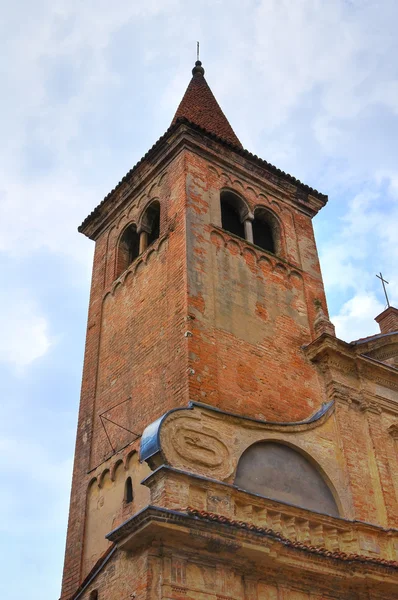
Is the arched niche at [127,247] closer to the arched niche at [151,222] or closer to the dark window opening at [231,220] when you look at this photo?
the arched niche at [151,222]

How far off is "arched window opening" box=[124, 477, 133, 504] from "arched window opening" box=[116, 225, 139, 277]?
20.4 ft

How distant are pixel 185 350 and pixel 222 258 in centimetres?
311

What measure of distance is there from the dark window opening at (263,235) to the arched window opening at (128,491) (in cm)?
718

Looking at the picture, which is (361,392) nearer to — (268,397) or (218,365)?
(268,397)

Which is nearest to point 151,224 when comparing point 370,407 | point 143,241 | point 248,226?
point 143,241

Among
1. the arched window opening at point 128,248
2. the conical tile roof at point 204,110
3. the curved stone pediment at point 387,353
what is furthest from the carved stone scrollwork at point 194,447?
the conical tile roof at point 204,110

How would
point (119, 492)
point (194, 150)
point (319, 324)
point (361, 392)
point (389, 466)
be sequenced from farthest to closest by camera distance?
point (194, 150) < point (319, 324) < point (361, 392) < point (389, 466) < point (119, 492)

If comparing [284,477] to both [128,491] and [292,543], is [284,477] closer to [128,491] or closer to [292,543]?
[292,543]

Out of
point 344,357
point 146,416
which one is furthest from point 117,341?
point 344,357

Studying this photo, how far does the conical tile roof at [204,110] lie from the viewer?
789 inches

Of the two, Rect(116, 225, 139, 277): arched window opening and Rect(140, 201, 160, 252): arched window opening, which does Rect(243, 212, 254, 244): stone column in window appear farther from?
Rect(116, 225, 139, 277): arched window opening

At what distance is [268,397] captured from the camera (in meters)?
13.4

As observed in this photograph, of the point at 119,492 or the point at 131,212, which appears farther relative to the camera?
the point at 131,212

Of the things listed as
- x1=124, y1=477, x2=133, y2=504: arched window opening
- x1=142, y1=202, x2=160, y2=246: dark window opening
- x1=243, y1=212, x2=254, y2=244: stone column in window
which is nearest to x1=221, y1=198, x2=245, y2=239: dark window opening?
x1=243, y1=212, x2=254, y2=244: stone column in window
